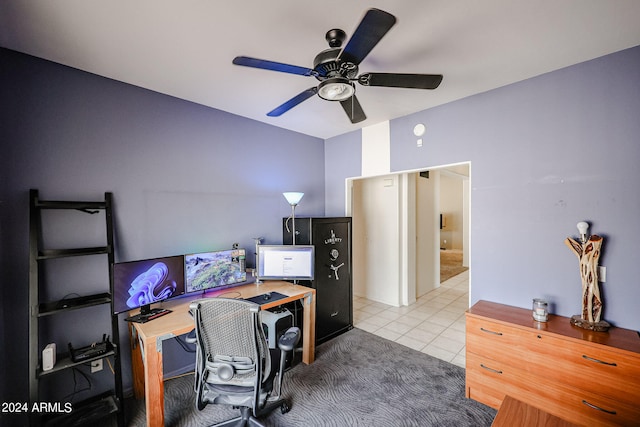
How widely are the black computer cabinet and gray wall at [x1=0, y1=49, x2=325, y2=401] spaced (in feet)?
1.77

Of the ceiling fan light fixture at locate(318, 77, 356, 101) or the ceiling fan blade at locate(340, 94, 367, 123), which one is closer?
the ceiling fan light fixture at locate(318, 77, 356, 101)

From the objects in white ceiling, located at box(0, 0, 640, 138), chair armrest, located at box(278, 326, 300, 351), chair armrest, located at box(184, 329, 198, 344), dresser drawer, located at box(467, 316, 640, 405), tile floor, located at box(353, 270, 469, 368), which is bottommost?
tile floor, located at box(353, 270, 469, 368)

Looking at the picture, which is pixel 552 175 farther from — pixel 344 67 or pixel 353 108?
pixel 344 67

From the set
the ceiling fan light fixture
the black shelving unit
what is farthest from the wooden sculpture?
the black shelving unit

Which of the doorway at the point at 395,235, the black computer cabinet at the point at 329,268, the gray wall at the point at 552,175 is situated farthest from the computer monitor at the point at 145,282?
the gray wall at the point at 552,175

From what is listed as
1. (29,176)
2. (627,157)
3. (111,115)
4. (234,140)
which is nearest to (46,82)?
(111,115)

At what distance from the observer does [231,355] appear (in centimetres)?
168

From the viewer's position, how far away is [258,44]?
1.88 m

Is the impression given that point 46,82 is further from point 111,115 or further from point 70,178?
point 70,178

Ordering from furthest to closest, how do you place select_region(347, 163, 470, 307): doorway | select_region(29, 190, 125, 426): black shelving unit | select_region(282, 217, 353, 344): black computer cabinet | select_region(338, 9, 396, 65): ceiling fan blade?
select_region(347, 163, 470, 307): doorway
select_region(282, 217, 353, 344): black computer cabinet
select_region(29, 190, 125, 426): black shelving unit
select_region(338, 9, 396, 65): ceiling fan blade

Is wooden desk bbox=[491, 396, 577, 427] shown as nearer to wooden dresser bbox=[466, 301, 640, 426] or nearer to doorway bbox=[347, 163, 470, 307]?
wooden dresser bbox=[466, 301, 640, 426]

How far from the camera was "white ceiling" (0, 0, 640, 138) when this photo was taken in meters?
1.54

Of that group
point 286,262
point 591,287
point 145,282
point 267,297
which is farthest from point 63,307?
point 591,287

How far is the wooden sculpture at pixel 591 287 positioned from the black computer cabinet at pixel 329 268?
2.26 m
